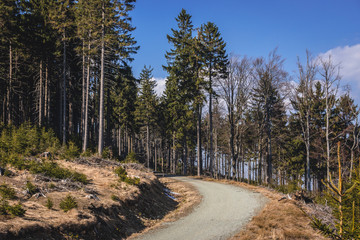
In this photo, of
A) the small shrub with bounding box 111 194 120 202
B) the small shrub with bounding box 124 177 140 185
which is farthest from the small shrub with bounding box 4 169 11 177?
Answer: the small shrub with bounding box 124 177 140 185

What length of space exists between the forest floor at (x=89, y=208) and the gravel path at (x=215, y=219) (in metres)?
0.92

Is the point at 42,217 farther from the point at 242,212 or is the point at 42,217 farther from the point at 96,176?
the point at 242,212

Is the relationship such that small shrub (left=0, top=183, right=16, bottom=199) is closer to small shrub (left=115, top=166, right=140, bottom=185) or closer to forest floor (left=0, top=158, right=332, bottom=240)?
forest floor (left=0, top=158, right=332, bottom=240)

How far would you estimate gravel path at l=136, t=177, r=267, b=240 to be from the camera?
908 centimetres

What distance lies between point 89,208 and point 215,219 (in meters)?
5.81

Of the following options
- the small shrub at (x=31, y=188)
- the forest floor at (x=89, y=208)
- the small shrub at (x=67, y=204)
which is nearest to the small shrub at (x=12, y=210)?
the forest floor at (x=89, y=208)

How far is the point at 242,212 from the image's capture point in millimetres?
11875

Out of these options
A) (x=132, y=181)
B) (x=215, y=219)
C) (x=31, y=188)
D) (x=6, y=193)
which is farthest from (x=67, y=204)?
(x=215, y=219)

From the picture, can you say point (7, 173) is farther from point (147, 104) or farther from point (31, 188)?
point (147, 104)

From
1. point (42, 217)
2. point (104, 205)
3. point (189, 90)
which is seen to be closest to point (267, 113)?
point (189, 90)

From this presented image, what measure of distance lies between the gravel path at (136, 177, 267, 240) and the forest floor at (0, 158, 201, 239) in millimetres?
923

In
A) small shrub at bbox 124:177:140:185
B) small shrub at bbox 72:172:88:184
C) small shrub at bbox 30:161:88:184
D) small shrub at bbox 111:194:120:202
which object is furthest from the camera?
small shrub at bbox 124:177:140:185

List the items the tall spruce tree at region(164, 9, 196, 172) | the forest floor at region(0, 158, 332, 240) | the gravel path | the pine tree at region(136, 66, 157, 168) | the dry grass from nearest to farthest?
the forest floor at region(0, 158, 332, 240), the gravel path, the dry grass, the tall spruce tree at region(164, 9, 196, 172), the pine tree at region(136, 66, 157, 168)

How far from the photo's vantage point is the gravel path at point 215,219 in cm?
908
